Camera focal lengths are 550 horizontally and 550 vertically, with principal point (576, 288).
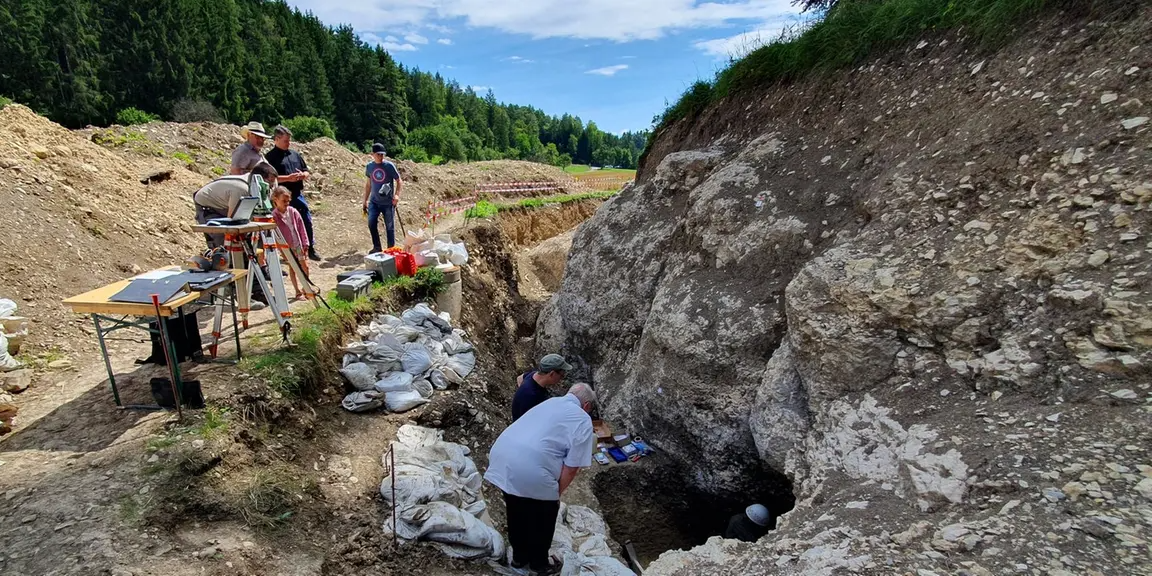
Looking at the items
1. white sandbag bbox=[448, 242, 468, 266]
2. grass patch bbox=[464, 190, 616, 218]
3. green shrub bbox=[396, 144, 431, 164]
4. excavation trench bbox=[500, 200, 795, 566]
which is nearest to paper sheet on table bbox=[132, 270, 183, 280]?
excavation trench bbox=[500, 200, 795, 566]

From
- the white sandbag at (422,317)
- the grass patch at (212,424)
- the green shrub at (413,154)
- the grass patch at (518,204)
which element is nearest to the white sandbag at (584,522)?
the grass patch at (212,424)

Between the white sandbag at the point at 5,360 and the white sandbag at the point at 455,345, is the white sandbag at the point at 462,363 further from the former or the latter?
the white sandbag at the point at 5,360

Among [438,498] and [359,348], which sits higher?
[359,348]

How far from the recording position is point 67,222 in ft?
23.2

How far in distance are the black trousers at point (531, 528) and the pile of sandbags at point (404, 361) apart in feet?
6.71

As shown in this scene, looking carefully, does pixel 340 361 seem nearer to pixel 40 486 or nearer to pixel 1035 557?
A: pixel 40 486

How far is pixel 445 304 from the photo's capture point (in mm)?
7980

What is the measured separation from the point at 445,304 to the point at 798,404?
5.13 metres

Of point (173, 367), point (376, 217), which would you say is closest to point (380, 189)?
point (376, 217)

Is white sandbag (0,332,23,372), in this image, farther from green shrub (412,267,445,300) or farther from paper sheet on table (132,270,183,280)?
green shrub (412,267,445,300)

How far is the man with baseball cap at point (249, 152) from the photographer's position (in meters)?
6.68

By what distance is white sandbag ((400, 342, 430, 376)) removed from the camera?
5953 millimetres

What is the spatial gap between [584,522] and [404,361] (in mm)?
2563

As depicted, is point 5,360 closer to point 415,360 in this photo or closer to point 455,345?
point 415,360
